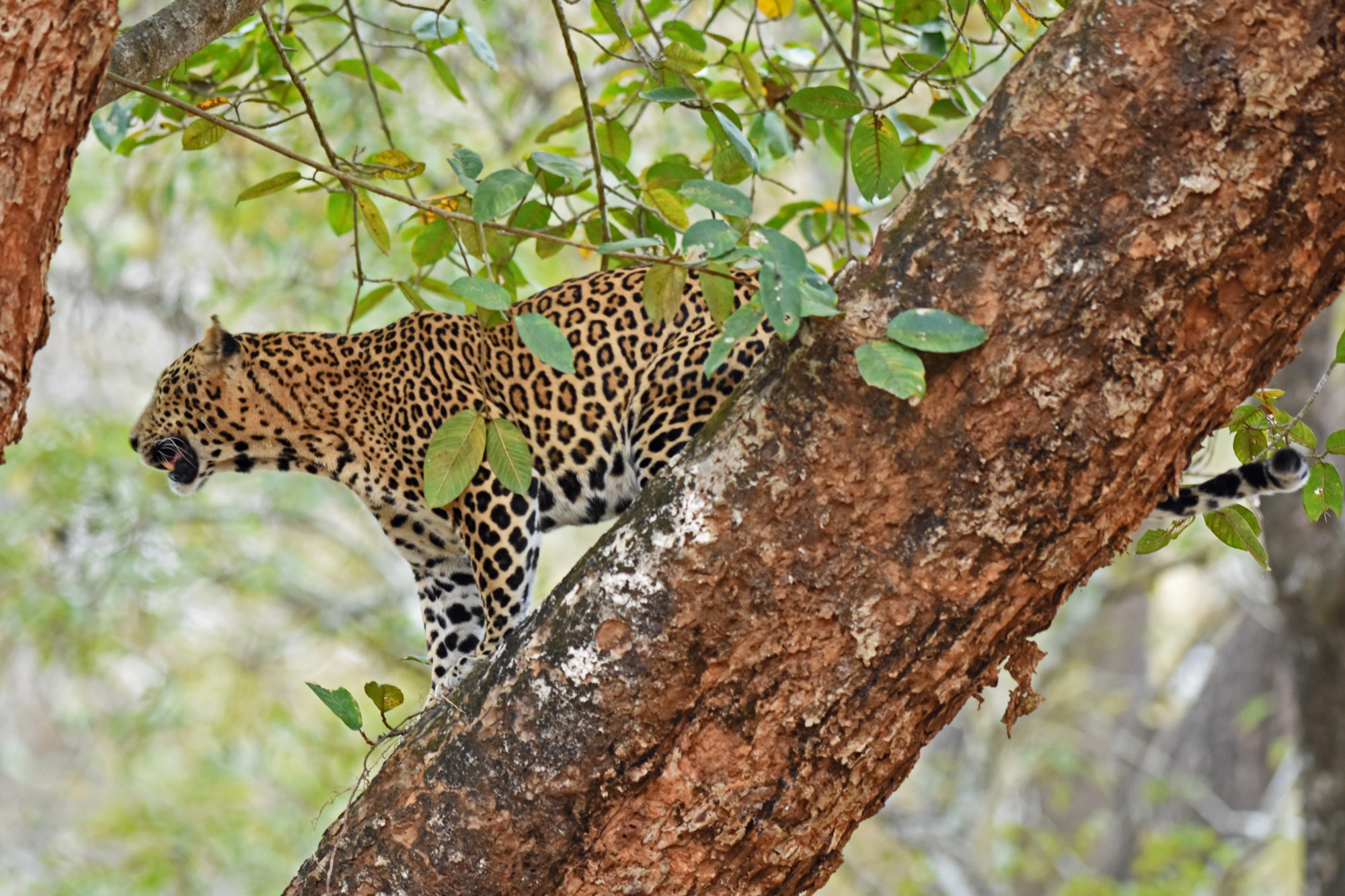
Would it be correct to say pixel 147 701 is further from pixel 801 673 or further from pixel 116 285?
pixel 801 673

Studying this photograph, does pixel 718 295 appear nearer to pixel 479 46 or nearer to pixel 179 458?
pixel 479 46

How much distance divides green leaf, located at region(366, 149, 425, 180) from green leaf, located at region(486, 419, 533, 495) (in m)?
0.91

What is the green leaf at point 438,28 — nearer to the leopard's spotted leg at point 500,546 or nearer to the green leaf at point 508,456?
the leopard's spotted leg at point 500,546

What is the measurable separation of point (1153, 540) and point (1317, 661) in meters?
5.69

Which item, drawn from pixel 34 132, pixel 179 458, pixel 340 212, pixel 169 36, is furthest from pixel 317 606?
pixel 34 132

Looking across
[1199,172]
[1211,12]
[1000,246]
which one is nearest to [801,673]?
[1000,246]

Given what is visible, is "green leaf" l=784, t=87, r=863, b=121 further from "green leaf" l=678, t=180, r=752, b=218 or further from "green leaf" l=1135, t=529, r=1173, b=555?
"green leaf" l=1135, t=529, r=1173, b=555

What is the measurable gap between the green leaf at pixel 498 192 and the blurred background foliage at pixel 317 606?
444 cm

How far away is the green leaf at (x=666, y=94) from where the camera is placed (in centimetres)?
358

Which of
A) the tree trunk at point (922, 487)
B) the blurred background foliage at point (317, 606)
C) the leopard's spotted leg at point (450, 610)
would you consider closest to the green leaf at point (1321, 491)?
the tree trunk at point (922, 487)

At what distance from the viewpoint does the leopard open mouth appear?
5207 mm

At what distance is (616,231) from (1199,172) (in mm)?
2030

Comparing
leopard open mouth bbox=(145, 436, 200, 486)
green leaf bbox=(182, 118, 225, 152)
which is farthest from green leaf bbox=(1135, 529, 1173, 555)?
leopard open mouth bbox=(145, 436, 200, 486)

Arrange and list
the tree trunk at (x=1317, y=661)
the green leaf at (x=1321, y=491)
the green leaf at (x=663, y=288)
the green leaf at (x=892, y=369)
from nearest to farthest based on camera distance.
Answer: the green leaf at (x=892, y=369), the green leaf at (x=663, y=288), the green leaf at (x=1321, y=491), the tree trunk at (x=1317, y=661)
